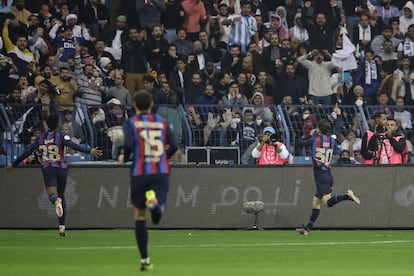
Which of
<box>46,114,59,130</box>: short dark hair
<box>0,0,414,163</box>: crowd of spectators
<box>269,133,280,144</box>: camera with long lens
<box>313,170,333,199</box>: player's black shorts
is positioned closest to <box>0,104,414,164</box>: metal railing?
<box>0,0,414,163</box>: crowd of spectators

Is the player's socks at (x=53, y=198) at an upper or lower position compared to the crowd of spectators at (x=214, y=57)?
lower

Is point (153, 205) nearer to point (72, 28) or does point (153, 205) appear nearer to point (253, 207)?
point (253, 207)

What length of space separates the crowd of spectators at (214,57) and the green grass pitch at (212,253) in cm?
309

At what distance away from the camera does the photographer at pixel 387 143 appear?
2447 cm

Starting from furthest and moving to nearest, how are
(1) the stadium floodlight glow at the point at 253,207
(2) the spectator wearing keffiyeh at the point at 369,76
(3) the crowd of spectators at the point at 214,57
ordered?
1. (2) the spectator wearing keffiyeh at the point at 369,76
2. (3) the crowd of spectators at the point at 214,57
3. (1) the stadium floodlight glow at the point at 253,207

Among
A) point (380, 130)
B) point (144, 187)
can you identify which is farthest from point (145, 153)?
point (380, 130)

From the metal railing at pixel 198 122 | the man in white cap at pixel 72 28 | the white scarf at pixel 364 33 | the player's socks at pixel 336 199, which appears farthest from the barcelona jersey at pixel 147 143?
the white scarf at pixel 364 33

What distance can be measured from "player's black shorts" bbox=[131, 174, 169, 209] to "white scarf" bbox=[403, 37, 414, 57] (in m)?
17.5

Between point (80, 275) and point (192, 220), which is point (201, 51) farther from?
point (80, 275)

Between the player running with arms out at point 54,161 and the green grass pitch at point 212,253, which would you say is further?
the player running with arms out at point 54,161

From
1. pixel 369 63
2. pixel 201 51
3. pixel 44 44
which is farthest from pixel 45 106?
pixel 369 63

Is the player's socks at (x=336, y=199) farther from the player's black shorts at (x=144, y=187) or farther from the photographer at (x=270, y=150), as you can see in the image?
the player's black shorts at (x=144, y=187)

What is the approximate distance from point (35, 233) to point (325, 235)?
5742 mm

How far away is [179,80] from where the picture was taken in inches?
1072
